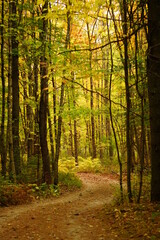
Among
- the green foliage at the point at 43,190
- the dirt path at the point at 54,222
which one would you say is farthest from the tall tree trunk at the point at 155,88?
the green foliage at the point at 43,190

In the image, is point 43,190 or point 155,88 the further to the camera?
point 43,190

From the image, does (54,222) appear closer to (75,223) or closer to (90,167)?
(75,223)

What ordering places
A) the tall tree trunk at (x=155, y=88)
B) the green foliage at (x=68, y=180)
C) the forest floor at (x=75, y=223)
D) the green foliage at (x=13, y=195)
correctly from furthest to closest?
the green foliage at (x=68, y=180) → the green foliage at (x=13, y=195) → the tall tree trunk at (x=155, y=88) → the forest floor at (x=75, y=223)

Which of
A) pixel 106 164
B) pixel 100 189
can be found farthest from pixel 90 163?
pixel 100 189

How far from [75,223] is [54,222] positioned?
589 mm

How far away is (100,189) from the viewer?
13828mm

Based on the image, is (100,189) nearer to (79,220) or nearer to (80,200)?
(80,200)

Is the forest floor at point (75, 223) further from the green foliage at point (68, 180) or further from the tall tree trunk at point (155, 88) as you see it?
the green foliage at point (68, 180)

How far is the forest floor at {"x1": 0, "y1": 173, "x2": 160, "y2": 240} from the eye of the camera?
544 cm

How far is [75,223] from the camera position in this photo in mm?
6770

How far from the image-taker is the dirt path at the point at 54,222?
5660 mm

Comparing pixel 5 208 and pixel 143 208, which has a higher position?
pixel 143 208

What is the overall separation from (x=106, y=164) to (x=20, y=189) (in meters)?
14.4

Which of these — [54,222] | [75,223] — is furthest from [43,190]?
[75,223]
